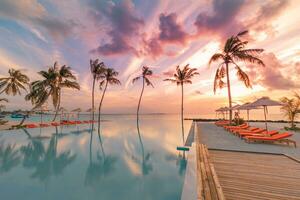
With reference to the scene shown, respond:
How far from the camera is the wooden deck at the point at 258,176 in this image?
315 centimetres

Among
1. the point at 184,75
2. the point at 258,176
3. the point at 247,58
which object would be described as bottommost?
the point at 258,176

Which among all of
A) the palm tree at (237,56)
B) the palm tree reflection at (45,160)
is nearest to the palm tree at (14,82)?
the palm tree reflection at (45,160)

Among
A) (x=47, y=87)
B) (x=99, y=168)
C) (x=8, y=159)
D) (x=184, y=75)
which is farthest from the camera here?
(x=184, y=75)

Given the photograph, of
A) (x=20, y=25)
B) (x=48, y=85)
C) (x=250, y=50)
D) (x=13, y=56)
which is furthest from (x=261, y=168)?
(x=48, y=85)

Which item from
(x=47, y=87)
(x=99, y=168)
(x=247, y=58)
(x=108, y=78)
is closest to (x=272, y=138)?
(x=99, y=168)

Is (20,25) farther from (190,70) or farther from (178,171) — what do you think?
(190,70)

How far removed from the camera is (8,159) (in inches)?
332

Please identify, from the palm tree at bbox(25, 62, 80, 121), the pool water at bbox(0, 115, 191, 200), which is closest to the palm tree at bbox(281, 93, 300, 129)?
the pool water at bbox(0, 115, 191, 200)

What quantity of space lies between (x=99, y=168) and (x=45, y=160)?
3.57 meters

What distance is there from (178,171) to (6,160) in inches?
363

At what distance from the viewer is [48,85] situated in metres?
25.4

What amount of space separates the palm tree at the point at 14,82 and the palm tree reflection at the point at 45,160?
19.9 meters

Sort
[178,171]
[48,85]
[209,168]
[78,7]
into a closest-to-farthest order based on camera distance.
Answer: [209,168] → [178,171] → [78,7] → [48,85]

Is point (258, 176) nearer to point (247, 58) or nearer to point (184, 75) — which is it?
point (247, 58)
